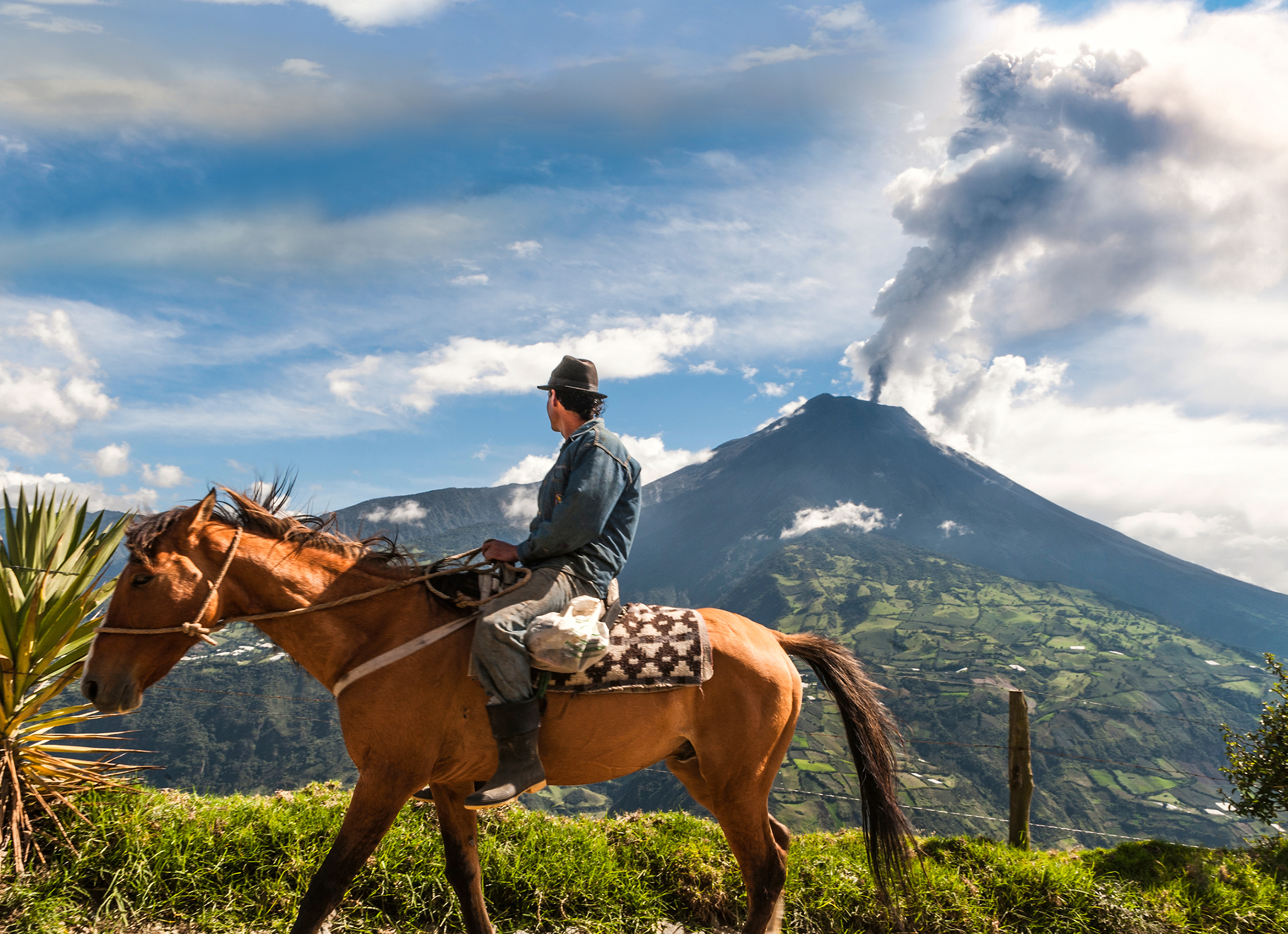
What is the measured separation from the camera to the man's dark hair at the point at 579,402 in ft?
12.5

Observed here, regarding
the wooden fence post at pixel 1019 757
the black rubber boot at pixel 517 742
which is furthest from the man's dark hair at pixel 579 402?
the wooden fence post at pixel 1019 757

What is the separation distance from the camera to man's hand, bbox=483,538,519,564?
358 centimetres

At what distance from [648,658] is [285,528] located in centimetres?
198

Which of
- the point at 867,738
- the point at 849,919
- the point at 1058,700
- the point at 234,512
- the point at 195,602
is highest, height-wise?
the point at 234,512

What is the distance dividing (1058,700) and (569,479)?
15865 cm

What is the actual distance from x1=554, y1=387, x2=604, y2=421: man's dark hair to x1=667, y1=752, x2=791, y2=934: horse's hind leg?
2.12 m

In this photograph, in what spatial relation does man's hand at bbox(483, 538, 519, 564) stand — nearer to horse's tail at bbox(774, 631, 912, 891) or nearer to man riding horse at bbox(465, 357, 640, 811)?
man riding horse at bbox(465, 357, 640, 811)

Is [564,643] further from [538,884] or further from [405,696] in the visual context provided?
[538,884]

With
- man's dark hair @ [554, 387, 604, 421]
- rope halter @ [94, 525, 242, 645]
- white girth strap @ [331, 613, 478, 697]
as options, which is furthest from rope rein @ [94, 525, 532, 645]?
man's dark hair @ [554, 387, 604, 421]

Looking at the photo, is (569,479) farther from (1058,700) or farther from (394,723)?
(1058,700)

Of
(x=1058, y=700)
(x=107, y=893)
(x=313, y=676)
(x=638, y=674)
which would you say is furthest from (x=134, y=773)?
(x=1058, y=700)

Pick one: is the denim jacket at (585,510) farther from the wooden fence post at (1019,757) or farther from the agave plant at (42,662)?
the wooden fence post at (1019,757)

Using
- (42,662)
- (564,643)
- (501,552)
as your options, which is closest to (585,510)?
(501,552)

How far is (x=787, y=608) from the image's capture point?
19612 cm
